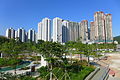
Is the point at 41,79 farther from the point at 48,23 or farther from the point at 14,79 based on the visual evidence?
→ the point at 48,23

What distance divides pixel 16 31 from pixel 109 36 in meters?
63.4

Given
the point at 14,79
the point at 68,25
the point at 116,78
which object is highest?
the point at 68,25

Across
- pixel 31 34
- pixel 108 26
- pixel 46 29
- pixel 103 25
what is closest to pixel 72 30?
pixel 46 29

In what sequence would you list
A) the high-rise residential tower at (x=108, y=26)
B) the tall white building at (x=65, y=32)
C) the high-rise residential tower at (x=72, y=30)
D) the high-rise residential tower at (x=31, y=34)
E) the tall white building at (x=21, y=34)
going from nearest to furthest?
the high-rise residential tower at (x=108, y=26)
the tall white building at (x=65, y=32)
the high-rise residential tower at (x=72, y=30)
the tall white building at (x=21, y=34)
the high-rise residential tower at (x=31, y=34)

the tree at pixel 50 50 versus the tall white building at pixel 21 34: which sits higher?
the tall white building at pixel 21 34

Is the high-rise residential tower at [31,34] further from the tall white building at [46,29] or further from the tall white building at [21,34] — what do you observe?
the tall white building at [46,29]

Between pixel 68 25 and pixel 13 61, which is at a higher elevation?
pixel 68 25

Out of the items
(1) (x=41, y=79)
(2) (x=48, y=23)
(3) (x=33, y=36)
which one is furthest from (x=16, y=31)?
(1) (x=41, y=79)

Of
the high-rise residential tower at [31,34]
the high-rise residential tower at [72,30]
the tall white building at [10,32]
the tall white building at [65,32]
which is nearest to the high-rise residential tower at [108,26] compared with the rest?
the high-rise residential tower at [72,30]

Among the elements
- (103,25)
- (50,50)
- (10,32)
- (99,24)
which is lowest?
(50,50)

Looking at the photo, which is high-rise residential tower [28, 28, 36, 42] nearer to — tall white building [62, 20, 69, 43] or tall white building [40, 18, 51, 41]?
tall white building [40, 18, 51, 41]

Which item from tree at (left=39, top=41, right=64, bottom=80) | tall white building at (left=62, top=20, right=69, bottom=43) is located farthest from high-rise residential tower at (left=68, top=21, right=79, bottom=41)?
tree at (left=39, top=41, right=64, bottom=80)

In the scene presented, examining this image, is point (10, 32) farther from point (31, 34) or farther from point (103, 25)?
point (103, 25)

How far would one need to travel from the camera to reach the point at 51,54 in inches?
409
